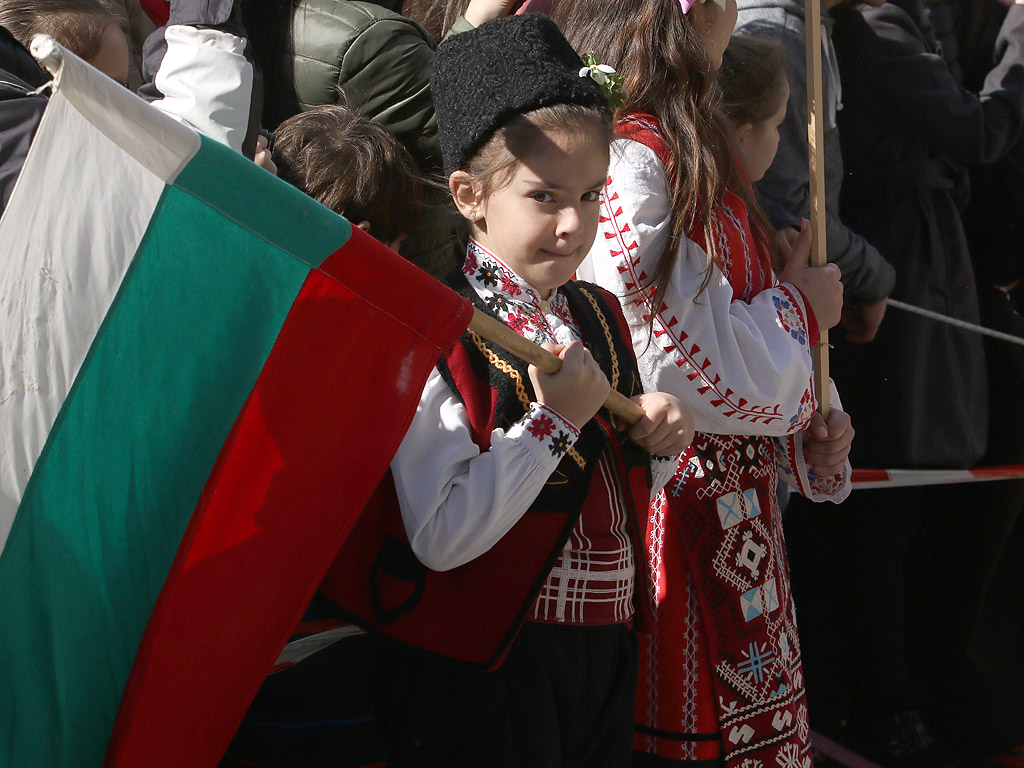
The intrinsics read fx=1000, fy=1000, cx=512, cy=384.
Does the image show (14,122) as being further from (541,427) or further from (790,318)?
(790,318)

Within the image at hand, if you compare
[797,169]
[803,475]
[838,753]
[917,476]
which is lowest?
[838,753]

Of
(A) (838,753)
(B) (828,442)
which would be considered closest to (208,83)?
(B) (828,442)

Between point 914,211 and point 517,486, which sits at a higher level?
point 517,486

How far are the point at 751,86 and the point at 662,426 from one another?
0.95 m

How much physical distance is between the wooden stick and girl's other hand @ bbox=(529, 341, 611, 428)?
0.01 m

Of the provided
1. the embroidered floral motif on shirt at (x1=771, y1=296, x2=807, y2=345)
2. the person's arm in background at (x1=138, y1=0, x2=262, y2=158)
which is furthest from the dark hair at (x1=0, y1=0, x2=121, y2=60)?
the embroidered floral motif on shirt at (x1=771, y1=296, x2=807, y2=345)

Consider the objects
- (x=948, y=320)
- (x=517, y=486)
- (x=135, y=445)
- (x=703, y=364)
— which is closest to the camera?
(x=135, y=445)

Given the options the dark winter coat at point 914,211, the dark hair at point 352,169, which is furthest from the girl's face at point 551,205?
the dark winter coat at point 914,211

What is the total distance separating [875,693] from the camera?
2.99 metres

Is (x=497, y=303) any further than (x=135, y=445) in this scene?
Yes

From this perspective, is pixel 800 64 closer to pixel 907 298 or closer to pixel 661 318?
pixel 907 298

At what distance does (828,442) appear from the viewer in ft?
6.59

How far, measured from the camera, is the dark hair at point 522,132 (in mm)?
1462

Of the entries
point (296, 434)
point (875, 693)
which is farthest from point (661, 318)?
point (875, 693)
